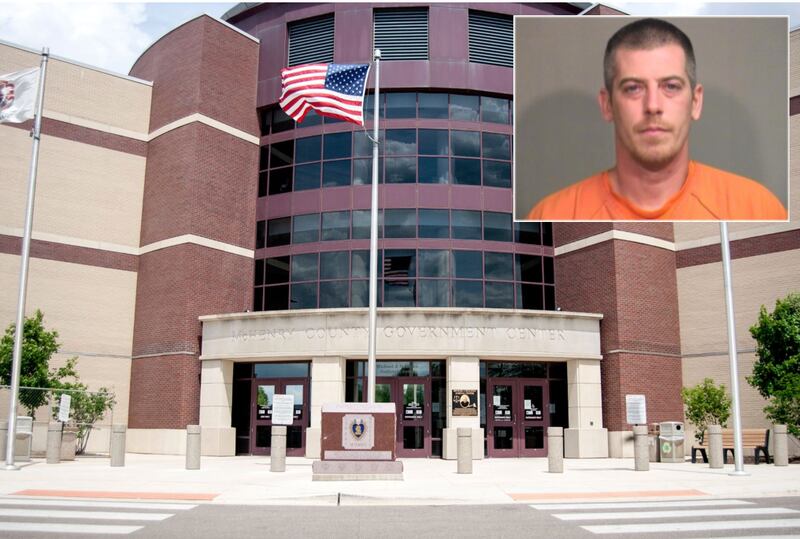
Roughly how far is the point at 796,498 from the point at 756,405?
16211 millimetres

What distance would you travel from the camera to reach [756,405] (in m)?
30.3

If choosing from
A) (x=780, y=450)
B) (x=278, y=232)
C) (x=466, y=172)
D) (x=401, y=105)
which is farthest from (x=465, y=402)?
(x=401, y=105)

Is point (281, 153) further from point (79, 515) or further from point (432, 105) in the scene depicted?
point (79, 515)

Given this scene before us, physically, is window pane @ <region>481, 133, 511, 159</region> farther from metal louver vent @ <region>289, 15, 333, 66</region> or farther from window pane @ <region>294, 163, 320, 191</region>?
metal louver vent @ <region>289, 15, 333, 66</region>

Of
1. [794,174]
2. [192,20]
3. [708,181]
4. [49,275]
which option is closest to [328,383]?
[49,275]

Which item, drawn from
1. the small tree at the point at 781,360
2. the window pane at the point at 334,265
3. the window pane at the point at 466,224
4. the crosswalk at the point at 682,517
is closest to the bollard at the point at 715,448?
the small tree at the point at 781,360

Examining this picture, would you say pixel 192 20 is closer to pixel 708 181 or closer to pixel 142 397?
pixel 142 397

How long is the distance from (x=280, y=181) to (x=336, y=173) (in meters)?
3.09

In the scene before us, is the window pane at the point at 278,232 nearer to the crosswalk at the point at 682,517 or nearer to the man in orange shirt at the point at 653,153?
the man in orange shirt at the point at 653,153

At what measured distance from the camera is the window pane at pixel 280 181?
34.9 m

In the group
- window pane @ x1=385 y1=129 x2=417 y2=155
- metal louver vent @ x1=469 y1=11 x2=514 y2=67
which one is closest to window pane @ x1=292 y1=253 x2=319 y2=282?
window pane @ x1=385 y1=129 x2=417 y2=155

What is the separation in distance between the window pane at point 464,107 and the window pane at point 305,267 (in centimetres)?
851

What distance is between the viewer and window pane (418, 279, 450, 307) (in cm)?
3156

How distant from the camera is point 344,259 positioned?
3256 centimetres
